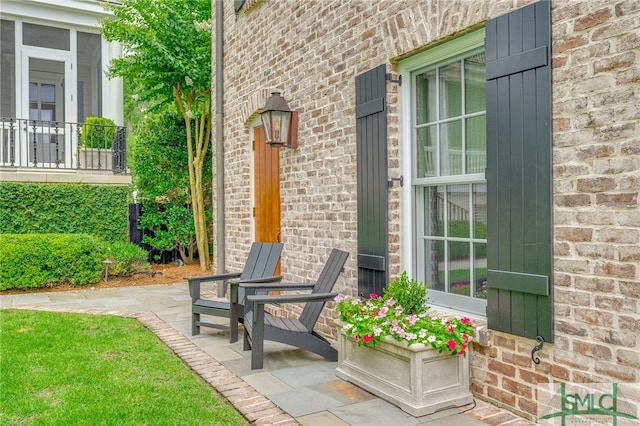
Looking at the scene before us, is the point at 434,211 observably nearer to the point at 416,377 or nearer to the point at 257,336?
the point at 416,377

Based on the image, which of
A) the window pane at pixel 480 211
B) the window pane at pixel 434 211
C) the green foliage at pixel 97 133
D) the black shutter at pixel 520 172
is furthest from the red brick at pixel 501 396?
the green foliage at pixel 97 133

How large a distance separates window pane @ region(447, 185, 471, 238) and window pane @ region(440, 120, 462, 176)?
121 millimetres

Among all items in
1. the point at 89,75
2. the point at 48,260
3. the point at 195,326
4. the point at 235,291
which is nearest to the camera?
the point at 235,291

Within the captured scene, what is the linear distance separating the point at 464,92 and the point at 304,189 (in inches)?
81.7

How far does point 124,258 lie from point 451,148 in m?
6.50

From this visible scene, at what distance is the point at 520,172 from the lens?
2.78 metres

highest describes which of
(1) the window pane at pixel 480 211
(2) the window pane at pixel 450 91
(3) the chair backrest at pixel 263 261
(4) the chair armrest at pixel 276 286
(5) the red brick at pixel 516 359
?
(2) the window pane at pixel 450 91

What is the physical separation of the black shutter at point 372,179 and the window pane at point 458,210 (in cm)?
50

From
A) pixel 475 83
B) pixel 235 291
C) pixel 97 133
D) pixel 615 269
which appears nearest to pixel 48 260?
pixel 97 133

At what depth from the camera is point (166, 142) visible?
10.0m

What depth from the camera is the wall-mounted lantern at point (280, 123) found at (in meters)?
5.02

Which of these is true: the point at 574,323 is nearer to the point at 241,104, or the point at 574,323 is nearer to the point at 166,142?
the point at 241,104

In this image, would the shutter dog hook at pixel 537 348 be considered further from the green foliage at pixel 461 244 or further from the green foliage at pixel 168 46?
the green foliage at pixel 168 46

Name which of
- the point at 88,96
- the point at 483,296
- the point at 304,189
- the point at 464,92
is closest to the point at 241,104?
the point at 304,189
